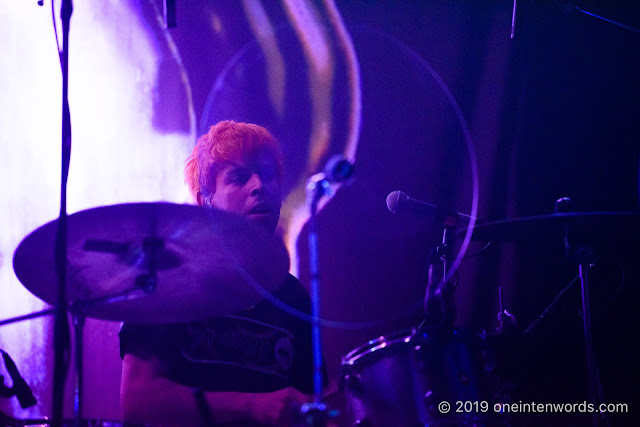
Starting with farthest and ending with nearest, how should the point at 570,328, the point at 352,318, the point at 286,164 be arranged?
1. the point at 352,318
2. the point at 570,328
3. the point at 286,164

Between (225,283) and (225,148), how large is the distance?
→ 730mm

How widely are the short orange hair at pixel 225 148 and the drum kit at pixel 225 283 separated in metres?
0.65

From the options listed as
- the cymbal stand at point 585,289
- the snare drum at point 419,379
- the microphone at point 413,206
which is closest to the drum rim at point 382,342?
the snare drum at point 419,379

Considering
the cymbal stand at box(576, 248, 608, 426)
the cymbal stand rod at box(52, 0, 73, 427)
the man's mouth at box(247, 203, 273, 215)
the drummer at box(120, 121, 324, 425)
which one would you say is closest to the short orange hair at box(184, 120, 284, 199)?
the drummer at box(120, 121, 324, 425)

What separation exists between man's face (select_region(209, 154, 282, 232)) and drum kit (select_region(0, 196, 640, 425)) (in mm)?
418

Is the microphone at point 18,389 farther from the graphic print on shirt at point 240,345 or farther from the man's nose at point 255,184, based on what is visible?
the man's nose at point 255,184

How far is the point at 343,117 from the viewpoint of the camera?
2.09 meters

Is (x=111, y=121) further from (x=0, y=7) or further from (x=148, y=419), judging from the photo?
(x=148, y=419)

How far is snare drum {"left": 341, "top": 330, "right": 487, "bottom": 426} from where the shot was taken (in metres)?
1.51

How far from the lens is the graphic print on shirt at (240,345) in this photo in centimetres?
190

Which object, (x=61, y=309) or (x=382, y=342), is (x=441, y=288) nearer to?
(x=382, y=342)

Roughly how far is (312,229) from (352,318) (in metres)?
1.48

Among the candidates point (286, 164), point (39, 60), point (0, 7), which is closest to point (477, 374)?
point (286, 164)

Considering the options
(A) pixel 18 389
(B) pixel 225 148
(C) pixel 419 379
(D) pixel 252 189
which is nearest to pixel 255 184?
(D) pixel 252 189
